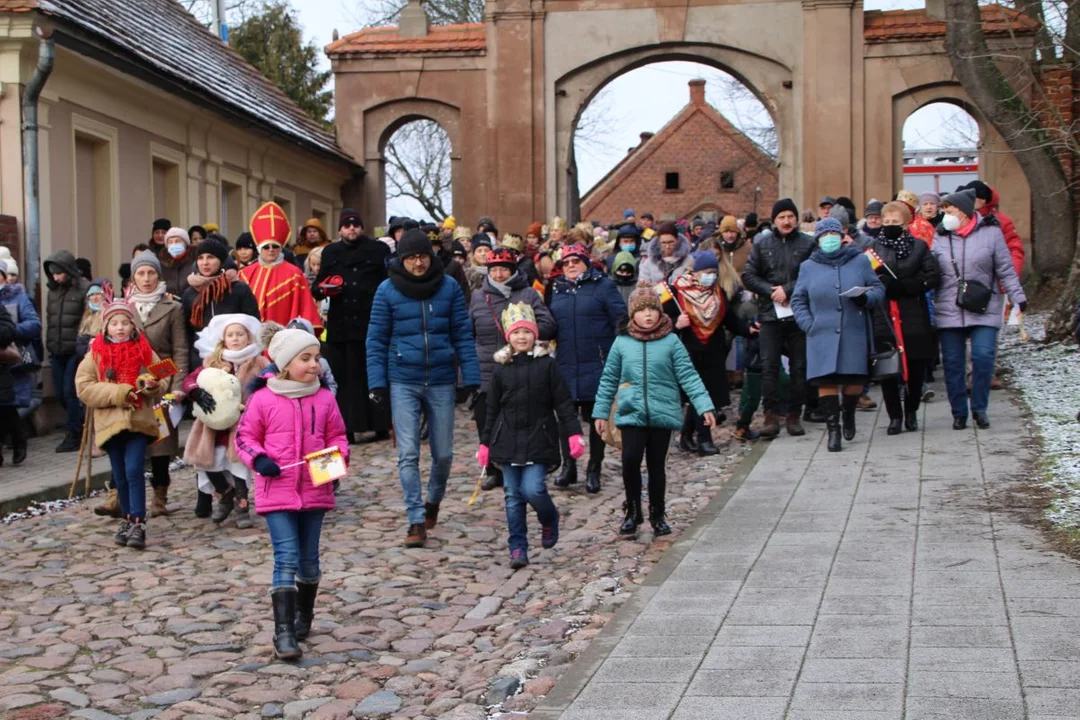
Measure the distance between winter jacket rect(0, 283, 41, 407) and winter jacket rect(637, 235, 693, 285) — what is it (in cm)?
564

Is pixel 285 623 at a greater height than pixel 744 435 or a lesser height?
lesser

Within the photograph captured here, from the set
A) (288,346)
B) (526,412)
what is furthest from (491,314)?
(288,346)

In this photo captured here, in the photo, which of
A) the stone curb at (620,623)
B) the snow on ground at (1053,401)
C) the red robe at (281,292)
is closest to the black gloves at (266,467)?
the stone curb at (620,623)

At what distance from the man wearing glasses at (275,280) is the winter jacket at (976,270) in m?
5.34

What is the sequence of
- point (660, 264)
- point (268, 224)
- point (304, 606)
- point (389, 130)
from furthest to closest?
point (389, 130)
point (660, 264)
point (268, 224)
point (304, 606)

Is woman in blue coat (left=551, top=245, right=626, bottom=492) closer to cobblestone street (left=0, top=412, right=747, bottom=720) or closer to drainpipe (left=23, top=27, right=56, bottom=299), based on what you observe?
cobblestone street (left=0, top=412, right=747, bottom=720)

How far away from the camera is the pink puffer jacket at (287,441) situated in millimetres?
7223

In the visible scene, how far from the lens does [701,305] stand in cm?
1288

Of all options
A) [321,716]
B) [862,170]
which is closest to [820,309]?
[321,716]

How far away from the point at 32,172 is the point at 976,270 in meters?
9.99

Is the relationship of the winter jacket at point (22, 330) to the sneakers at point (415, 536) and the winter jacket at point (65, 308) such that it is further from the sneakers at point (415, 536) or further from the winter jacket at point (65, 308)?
the sneakers at point (415, 536)

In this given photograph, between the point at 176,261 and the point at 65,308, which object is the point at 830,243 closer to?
the point at 176,261

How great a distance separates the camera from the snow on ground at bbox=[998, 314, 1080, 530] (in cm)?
943

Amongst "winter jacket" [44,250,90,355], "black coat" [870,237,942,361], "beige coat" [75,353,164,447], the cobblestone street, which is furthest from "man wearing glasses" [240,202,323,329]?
"black coat" [870,237,942,361]
